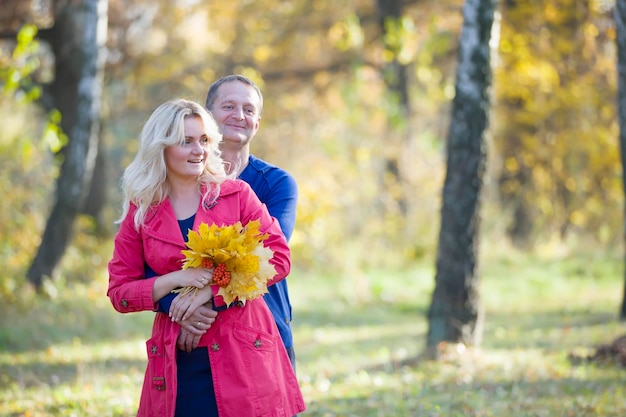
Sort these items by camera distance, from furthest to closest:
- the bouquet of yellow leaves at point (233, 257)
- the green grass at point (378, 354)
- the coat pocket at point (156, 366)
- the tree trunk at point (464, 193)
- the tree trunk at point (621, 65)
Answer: the tree trunk at point (621, 65)
the tree trunk at point (464, 193)
the green grass at point (378, 354)
the coat pocket at point (156, 366)
the bouquet of yellow leaves at point (233, 257)

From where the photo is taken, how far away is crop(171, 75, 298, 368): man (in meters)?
3.91

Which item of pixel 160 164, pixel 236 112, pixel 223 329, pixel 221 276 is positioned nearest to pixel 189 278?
pixel 221 276

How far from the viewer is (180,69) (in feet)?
60.3

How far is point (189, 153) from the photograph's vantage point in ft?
11.8

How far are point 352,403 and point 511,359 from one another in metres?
2.54

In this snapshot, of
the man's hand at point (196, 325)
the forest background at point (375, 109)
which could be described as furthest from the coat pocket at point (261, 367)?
the forest background at point (375, 109)

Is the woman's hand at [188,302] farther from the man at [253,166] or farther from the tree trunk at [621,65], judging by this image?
the tree trunk at [621,65]

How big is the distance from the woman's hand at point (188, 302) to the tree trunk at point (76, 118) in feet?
26.5

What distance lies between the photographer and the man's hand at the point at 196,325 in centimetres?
342

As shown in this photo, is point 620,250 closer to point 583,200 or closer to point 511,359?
point 583,200

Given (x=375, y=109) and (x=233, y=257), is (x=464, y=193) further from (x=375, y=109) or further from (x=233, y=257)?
(x=375, y=109)

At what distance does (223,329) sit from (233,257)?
33 cm

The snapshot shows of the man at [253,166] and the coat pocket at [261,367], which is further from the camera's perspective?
the man at [253,166]

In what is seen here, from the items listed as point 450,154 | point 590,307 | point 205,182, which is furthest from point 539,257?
point 205,182
